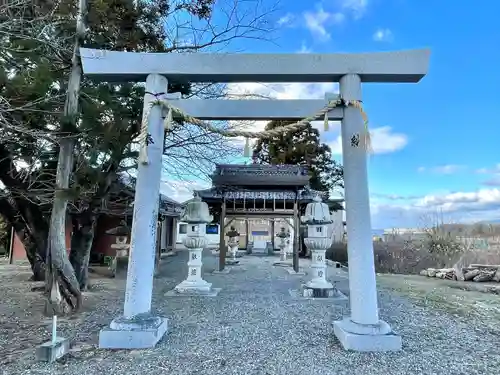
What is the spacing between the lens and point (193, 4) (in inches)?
248

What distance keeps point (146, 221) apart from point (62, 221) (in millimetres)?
2173

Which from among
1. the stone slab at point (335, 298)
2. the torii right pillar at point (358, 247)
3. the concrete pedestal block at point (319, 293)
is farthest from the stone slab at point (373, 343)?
the concrete pedestal block at point (319, 293)

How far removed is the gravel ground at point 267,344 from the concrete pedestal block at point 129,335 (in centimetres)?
8

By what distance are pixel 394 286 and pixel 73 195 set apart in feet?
23.8

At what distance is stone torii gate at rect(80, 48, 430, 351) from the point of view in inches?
125

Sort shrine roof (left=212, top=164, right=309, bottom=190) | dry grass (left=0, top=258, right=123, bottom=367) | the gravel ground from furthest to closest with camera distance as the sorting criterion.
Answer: shrine roof (left=212, top=164, right=309, bottom=190) → dry grass (left=0, top=258, right=123, bottom=367) → the gravel ground

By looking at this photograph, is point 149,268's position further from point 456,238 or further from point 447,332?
point 456,238

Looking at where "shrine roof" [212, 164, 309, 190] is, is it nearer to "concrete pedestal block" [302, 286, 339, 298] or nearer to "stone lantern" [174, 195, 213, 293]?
"stone lantern" [174, 195, 213, 293]

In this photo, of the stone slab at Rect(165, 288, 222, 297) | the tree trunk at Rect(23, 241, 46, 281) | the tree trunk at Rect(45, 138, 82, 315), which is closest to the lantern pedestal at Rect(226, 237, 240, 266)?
the stone slab at Rect(165, 288, 222, 297)

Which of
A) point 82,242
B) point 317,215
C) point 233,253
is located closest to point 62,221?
point 82,242

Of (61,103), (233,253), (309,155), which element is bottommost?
(233,253)

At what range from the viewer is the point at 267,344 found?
344cm

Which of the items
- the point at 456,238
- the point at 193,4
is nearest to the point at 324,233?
the point at 193,4

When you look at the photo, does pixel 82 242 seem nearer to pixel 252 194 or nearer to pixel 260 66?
pixel 260 66
